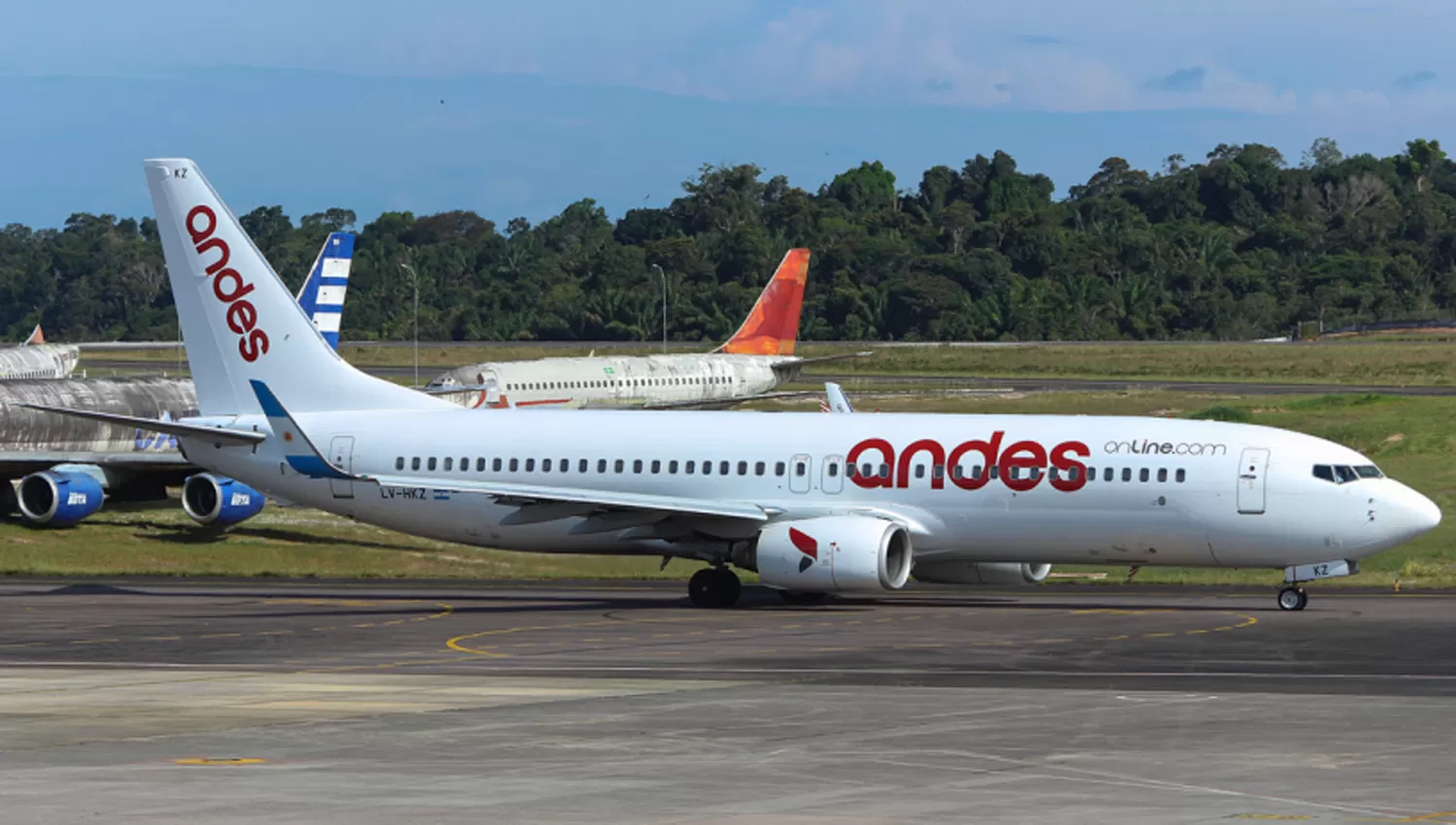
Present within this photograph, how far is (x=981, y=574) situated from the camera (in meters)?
42.9

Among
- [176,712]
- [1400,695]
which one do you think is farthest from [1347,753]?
[176,712]

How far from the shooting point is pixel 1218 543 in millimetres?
39281

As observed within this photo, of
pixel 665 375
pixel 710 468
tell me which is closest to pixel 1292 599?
pixel 710 468

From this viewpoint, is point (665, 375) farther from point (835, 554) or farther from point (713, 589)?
point (835, 554)

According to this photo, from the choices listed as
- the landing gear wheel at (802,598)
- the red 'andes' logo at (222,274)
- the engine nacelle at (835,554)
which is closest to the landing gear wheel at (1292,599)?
the engine nacelle at (835,554)

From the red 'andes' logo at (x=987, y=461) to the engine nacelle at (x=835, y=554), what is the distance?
112cm

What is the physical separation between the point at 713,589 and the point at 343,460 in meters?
8.97

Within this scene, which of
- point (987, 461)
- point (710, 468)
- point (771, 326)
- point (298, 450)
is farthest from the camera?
point (771, 326)

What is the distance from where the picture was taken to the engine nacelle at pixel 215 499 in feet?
180

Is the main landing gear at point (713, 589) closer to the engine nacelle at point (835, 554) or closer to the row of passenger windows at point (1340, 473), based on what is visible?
the engine nacelle at point (835, 554)

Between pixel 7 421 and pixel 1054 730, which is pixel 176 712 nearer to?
pixel 1054 730

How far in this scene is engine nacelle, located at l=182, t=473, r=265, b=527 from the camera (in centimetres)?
5494

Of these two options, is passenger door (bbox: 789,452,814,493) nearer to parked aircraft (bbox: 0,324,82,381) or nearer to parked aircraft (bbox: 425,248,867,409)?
parked aircraft (bbox: 425,248,867,409)

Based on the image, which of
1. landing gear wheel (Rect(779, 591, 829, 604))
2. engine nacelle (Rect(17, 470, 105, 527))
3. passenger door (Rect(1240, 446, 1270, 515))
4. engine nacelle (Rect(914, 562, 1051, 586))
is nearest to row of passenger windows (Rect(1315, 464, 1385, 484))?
passenger door (Rect(1240, 446, 1270, 515))
